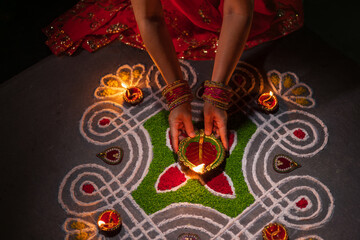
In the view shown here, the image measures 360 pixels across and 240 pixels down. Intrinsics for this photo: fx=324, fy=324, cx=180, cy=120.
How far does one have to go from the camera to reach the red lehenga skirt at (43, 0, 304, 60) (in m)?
1.66

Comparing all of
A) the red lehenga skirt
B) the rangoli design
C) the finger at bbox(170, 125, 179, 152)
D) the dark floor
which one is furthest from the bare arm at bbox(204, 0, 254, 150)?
the dark floor

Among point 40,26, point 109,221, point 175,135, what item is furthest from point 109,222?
point 40,26

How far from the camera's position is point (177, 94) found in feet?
4.25

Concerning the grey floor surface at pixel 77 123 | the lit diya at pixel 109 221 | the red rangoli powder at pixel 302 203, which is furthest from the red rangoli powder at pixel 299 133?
the lit diya at pixel 109 221

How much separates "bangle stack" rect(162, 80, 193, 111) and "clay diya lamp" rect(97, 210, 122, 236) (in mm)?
486

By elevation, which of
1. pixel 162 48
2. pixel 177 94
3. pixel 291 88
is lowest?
pixel 291 88

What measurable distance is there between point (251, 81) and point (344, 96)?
1.46ft

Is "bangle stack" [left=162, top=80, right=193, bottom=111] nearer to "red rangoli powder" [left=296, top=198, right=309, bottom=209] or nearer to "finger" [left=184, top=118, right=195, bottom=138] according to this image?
"finger" [left=184, top=118, right=195, bottom=138]

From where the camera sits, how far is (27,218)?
4.61 ft

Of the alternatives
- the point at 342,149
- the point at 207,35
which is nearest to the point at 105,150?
the point at 207,35

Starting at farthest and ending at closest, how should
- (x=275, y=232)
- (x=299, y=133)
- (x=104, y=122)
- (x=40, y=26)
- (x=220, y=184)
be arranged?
(x=40, y=26) → (x=104, y=122) → (x=299, y=133) → (x=220, y=184) → (x=275, y=232)

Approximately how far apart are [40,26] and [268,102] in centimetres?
144

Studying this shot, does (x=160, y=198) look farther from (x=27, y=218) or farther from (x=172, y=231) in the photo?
(x=27, y=218)

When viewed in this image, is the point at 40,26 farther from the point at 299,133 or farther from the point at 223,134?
the point at 299,133
